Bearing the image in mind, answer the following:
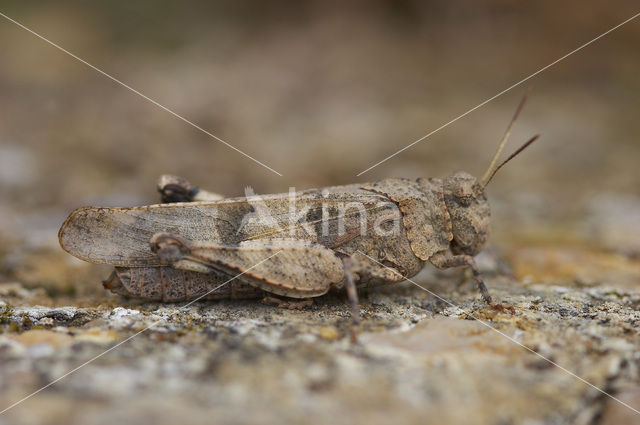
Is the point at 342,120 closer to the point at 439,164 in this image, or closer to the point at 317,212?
the point at 439,164

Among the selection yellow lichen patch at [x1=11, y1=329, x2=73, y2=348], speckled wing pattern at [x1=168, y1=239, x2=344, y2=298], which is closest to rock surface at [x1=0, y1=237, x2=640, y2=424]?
yellow lichen patch at [x1=11, y1=329, x2=73, y2=348]

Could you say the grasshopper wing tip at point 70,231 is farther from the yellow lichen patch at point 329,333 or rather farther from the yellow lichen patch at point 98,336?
the yellow lichen patch at point 329,333

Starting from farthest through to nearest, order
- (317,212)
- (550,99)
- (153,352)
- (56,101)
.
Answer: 1. (550,99)
2. (56,101)
3. (317,212)
4. (153,352)

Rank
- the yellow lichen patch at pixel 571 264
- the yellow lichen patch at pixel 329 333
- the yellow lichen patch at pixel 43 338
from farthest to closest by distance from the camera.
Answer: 1. the yellow lichen patch at pixel 571 264
2. the yellow lichen patch at pixel 329 333
3. the yellow lichen patch at pixel 43 338

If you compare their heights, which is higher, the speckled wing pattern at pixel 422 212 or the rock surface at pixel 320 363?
the speckled wing pattern at pixel 422 212

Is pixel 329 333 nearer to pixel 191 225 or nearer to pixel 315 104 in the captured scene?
pixel 191 225

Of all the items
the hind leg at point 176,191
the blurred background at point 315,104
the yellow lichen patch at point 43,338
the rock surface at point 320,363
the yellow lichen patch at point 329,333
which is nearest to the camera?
the rock surface at point 320,363

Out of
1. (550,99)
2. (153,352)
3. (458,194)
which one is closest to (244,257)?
(153,352)

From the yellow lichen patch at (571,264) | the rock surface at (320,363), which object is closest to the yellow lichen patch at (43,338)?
the rock surface at (320,363)
